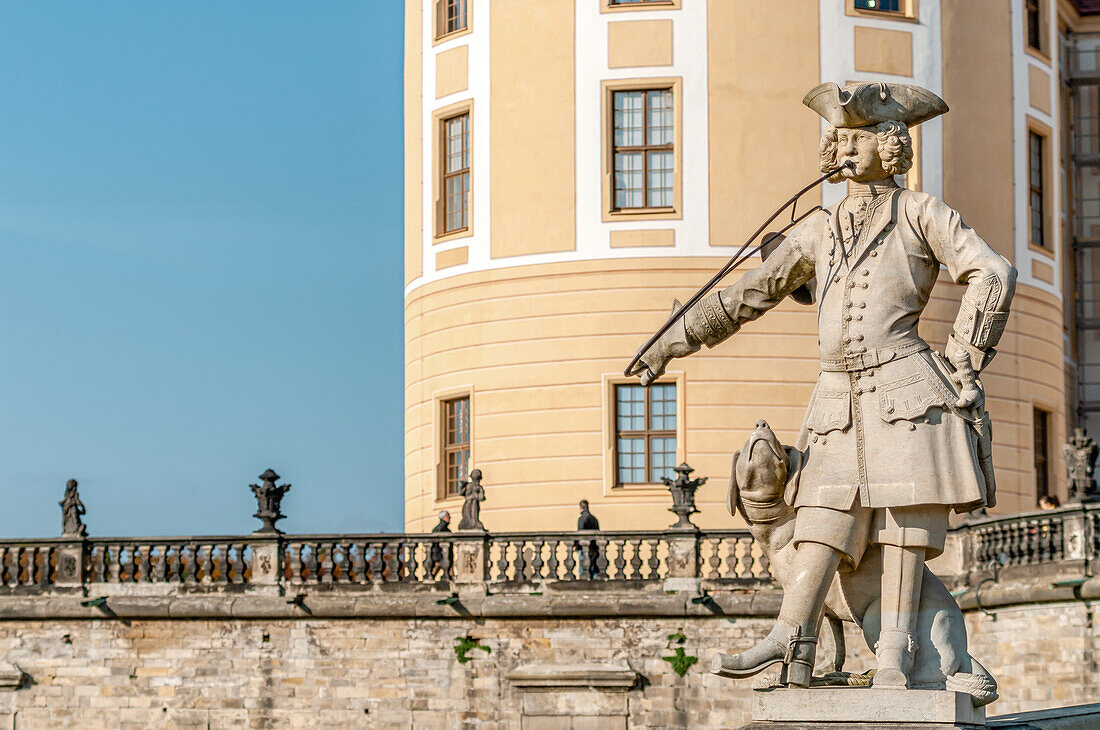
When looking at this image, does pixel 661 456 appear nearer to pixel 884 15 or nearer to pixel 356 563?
pixel 356 563

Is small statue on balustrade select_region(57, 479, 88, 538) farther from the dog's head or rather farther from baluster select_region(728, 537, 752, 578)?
the dog's head

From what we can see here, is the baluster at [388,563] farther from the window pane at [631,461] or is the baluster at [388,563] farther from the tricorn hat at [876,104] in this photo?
the tricorn hat at [876,104]

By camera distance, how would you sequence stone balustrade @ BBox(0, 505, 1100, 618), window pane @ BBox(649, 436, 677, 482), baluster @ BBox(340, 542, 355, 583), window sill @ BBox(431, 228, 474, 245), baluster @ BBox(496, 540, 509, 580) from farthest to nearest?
window sill @ BBox(431, 228, 474, 245) → window pane @ BBox(649, 436, 677, 482) → baluster @ BBox(340, 542, 355, 583) → baluster @ BBox(496, 540, 509, 580) → stone balustrade @ BBox(0, 505, 1100, 618)

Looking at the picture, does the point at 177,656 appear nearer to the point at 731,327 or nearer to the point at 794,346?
the point at 794,346

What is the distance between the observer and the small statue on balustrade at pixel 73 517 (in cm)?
2689

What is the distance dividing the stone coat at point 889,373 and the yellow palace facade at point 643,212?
19512 mm

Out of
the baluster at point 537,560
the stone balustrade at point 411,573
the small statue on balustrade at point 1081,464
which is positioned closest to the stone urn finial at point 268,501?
the stone balustrade at point 411,573

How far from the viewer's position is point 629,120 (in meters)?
28.8

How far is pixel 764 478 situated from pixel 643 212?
67.7ft

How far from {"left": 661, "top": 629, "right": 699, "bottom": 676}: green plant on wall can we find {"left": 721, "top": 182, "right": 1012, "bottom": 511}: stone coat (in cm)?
1742

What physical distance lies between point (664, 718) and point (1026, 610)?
4.80 metres

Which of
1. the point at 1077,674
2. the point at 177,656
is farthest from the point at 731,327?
the point at 177,656

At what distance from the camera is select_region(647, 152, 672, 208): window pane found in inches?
1126

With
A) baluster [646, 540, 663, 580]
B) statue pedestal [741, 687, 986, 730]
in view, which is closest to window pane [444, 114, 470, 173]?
baluster [646, 540, 663, 580]
